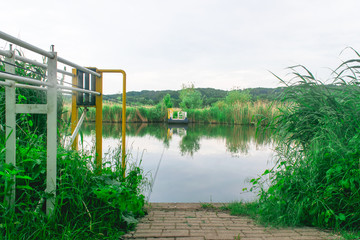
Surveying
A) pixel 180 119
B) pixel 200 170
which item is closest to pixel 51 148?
pixel 200 170

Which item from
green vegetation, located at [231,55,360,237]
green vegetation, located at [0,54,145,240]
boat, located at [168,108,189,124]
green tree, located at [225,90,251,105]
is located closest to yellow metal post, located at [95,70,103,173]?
green vegetation, located at [0,54,145,240]

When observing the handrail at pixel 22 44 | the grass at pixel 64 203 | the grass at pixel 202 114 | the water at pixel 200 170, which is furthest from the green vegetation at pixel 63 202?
the grass at pixel 202 114

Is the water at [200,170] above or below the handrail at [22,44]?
below

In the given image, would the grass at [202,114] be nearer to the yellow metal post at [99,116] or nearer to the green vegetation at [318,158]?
the green vegetation at [318,158]

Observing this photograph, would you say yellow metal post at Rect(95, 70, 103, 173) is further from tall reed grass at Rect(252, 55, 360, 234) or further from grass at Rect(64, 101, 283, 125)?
grass at Rect(64, 101, 283, 125)

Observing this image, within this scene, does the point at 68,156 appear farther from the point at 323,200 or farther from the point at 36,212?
the point at 323,200

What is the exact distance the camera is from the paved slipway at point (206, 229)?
1.90 m

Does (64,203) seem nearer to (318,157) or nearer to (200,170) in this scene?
(318,157)

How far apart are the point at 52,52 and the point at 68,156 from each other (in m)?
0.76

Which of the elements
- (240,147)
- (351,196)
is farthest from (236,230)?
(240,147)

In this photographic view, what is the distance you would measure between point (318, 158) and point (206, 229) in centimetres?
115

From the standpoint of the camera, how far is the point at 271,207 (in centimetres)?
245

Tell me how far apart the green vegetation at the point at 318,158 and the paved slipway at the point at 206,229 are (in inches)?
6.7

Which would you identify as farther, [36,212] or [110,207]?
[110,207]
